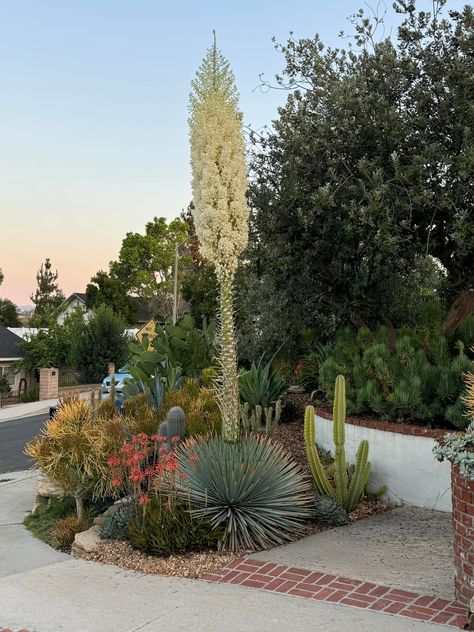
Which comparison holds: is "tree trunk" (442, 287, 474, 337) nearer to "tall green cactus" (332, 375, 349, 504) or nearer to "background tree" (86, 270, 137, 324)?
→ "tall green cactus" (332, 375, 349, 504)

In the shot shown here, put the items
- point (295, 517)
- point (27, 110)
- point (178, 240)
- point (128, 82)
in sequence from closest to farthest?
point (295, 517) → point (128, 82) → point (27, 110) → point (178, 240)

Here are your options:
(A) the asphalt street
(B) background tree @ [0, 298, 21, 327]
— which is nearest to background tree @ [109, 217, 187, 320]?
(A) the asphalt street

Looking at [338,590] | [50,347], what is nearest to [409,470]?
[338,590]

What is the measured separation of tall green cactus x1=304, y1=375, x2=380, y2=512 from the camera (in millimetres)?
8016

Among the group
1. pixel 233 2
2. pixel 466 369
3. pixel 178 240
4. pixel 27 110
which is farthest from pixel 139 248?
pixel 466 369

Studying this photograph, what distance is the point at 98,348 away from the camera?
36.5 metres

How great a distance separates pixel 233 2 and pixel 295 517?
26.6ft

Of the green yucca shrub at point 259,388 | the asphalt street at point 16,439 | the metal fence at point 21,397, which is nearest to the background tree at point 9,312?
the metal fence at point 21,397

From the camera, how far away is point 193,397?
1080 cm

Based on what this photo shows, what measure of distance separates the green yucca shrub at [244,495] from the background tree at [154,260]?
4079cm

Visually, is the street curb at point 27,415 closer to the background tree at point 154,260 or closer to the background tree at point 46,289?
the background tree at point 154,260

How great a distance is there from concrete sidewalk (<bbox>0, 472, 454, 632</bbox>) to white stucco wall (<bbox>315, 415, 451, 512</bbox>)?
3.44 metres

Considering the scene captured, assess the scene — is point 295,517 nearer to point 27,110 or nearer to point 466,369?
point 466,369

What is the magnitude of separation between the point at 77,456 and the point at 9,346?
34.6 m
